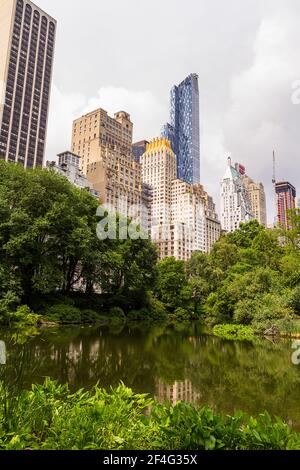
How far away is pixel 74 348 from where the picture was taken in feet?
41.4

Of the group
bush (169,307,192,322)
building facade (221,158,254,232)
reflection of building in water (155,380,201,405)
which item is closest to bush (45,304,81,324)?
bush (169,307,192,322)

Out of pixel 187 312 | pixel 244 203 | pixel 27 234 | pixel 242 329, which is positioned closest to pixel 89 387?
pixel 242 329

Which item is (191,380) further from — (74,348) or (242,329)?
(242,329)

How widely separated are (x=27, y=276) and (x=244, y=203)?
113 m

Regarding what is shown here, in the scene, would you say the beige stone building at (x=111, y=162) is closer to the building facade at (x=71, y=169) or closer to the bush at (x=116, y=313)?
the building facade at (x=71, y=169)

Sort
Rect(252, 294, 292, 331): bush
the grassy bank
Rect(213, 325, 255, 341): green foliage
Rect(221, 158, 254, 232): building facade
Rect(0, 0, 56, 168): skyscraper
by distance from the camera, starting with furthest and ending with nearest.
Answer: Rect(221, 158, 254, 232): building facade
Rect(0, 0, 56, 168): skyscraper
Rect(252, 294, 292, 331): bush
Rect(213, 325, 255, 341): green foliage
the grassy bank

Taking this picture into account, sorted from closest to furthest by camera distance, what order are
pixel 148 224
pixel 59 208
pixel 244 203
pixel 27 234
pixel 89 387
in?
pixel 89 387 → pixel 27 234 → pixel 59 208 → pixel 148 224 → pixel 244 203

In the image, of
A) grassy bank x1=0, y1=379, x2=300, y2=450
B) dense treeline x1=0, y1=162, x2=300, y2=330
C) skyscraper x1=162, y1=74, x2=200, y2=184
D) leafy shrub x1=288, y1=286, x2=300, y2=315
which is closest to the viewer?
grassy bank x1=0, y1=379, x2=300, y2=450

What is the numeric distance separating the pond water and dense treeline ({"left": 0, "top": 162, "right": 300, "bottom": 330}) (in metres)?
6.59

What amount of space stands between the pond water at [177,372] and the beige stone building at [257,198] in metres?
142

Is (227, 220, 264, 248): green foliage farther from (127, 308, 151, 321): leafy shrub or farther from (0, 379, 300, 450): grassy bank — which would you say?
(0, 379, 300, 450): grassy bank

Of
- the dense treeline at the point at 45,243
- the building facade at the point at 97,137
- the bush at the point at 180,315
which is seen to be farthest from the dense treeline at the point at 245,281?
the building facade at the point at 97,137

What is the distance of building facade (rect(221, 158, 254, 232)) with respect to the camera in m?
125

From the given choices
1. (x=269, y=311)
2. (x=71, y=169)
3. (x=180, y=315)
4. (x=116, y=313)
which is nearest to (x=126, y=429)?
(x=269, y=311)
